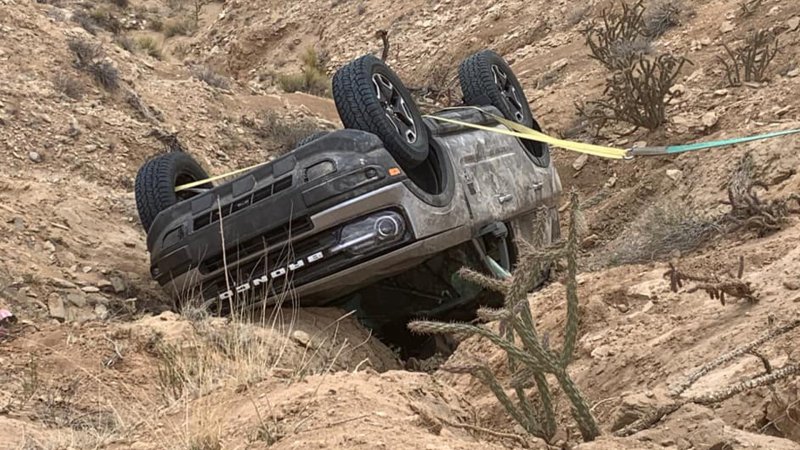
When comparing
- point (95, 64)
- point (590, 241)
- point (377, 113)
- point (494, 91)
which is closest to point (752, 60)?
point (590, 241)

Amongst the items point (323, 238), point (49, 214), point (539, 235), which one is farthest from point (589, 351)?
point (49, 214)

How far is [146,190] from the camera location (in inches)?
245

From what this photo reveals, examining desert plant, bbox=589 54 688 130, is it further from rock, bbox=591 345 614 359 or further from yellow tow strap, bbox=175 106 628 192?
rock, bbox=591 345 614 359

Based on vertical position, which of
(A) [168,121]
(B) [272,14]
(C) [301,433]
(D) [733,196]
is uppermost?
(B) [272,14]

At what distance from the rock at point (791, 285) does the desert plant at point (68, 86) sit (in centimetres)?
754

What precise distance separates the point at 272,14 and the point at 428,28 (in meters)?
6.20

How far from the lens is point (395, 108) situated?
5.74 metres

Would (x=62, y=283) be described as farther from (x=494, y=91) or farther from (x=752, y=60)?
(x=752, y=60)

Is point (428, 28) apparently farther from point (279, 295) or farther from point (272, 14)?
point (279, 295)

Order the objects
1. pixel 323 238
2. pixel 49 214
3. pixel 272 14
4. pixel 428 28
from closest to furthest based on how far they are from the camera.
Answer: pixel 323 238 < pixel 49 214 < pixel 428 28 < pixel 272 14

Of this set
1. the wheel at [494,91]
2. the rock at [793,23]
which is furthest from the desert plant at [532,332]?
the rock at [793,23]

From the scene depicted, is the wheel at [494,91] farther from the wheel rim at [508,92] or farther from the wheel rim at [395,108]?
the wheel rim at [395,108]

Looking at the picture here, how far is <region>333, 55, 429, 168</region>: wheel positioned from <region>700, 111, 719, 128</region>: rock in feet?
15.7

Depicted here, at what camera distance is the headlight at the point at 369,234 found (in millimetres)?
5102
